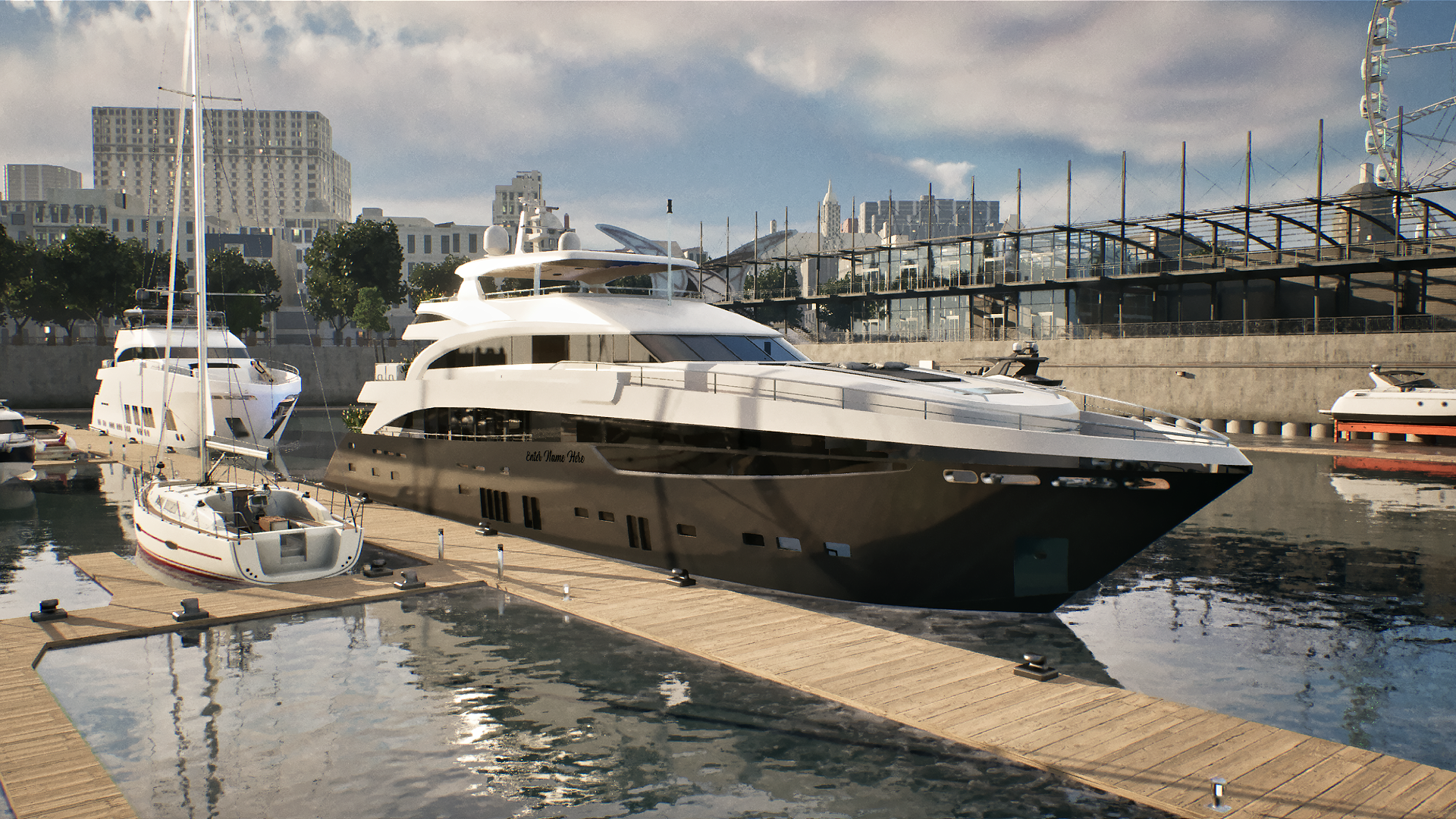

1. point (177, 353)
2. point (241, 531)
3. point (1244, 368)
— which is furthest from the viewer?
point (1244, 368)

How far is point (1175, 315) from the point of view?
55375 millimetres

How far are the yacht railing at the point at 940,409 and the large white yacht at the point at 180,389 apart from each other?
93.3 ft

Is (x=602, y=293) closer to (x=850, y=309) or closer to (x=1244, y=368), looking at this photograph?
(x=1244, y=368)

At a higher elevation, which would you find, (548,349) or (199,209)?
(199,209)

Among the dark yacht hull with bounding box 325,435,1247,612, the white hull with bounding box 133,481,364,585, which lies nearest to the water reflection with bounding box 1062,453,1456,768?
the dark yacht hull with bounding box 325,435,1247,612

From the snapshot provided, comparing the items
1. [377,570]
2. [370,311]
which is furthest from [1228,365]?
[370,311]

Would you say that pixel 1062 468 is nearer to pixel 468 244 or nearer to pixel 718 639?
pixel 718 639

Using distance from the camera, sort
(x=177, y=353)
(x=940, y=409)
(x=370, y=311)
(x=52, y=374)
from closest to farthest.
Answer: (x=940, y=409), (x=177, y=353), (x=52, y=374), (x=370, y=311)

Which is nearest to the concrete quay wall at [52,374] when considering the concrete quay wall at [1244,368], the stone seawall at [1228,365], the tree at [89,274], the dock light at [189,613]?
the tree at [89,274]

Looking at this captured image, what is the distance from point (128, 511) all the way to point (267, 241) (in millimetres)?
116611

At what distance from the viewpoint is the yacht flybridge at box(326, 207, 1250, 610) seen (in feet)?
44.3

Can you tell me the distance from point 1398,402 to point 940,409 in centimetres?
3542

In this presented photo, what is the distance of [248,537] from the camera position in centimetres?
1620

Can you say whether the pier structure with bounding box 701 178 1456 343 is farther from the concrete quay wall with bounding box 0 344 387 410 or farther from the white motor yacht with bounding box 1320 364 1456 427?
the concrete quay wall with bounding box 0 344 387 410
